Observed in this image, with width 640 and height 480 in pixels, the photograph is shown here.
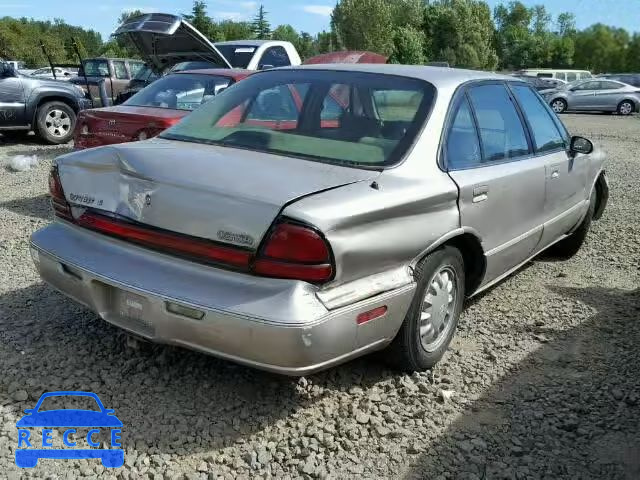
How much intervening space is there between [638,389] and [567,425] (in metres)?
0.60

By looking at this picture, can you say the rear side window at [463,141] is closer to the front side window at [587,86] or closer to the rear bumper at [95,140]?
the rear bumper at [95,140]

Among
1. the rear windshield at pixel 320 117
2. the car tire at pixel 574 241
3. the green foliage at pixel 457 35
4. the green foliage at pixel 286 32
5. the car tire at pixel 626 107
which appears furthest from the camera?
the green foliage at pixel 286 32

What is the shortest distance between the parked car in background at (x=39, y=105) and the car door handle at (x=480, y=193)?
958 cm

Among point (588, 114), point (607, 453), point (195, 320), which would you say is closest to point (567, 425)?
point (607, 453)

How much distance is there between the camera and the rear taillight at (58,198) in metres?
3.26

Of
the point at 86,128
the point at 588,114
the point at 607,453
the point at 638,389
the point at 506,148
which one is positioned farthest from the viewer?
the point at 588,114

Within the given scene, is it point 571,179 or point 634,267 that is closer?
point 571,179

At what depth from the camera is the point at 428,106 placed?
134 inches

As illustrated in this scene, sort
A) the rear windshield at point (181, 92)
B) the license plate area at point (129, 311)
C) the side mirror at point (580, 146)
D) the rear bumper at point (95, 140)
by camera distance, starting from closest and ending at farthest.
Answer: the license plate area at point (129, 311) < the side mirror at point (580, 146) < the rear bumper at point (95, 140) < the rear windshield at point (181, 92)

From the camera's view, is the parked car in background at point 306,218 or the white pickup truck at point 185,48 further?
the white pickup truck at point 185,48

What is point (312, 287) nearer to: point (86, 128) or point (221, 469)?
point (221, 469)

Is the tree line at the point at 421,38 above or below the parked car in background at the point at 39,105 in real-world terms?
above

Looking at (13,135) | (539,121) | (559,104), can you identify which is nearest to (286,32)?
(559,104)

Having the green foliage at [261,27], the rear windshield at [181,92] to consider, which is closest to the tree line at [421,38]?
the green foliage at [261,27]
